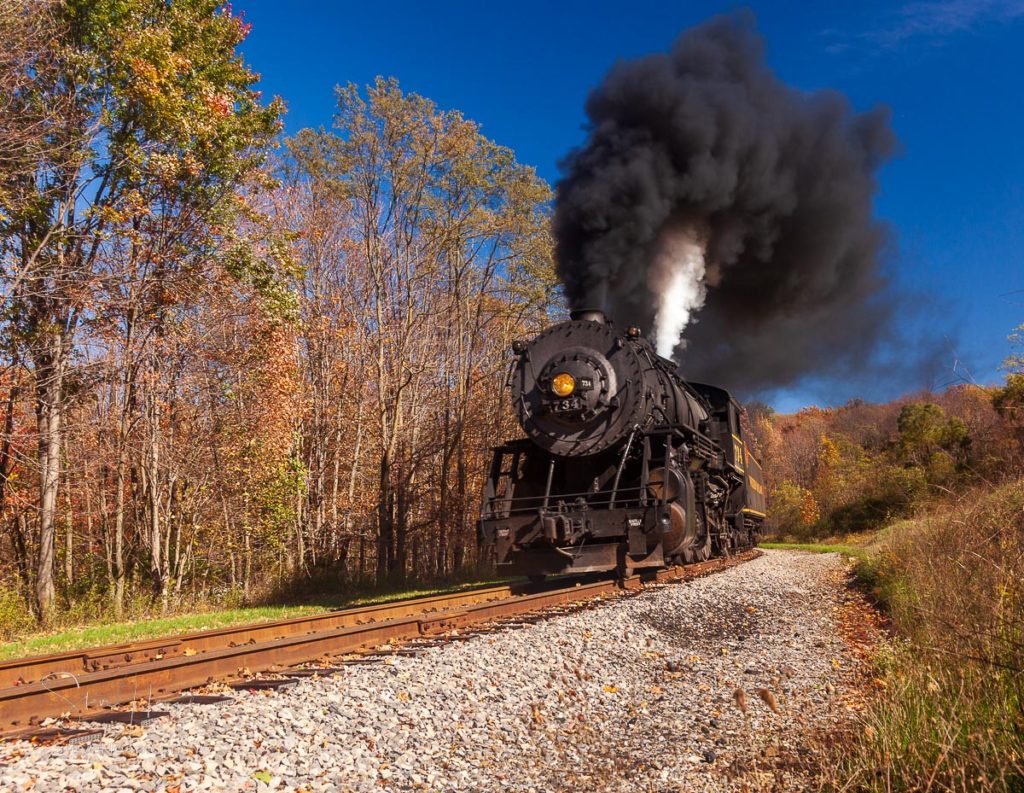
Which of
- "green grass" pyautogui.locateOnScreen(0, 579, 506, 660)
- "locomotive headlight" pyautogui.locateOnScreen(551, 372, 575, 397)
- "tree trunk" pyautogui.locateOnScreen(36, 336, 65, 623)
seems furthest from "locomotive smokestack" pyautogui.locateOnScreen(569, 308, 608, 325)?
"tree trunk" pyautogui.locateOnScreen(36, 336, 65, 623)

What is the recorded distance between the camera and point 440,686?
4586mm

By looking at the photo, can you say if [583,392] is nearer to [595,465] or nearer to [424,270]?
[595,465]

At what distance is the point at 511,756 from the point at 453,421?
17.4 m

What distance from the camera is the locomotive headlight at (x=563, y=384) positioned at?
10672 mm

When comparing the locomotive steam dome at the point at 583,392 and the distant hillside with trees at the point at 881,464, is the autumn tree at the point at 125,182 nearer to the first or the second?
the locomotive steam dome at the point at 583,392

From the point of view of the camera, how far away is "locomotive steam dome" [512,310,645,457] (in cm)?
1063

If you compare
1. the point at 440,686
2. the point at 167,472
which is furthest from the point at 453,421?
the point at 440,686

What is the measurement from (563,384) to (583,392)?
317 mm

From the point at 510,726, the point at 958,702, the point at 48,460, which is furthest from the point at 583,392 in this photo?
the point at 48,460

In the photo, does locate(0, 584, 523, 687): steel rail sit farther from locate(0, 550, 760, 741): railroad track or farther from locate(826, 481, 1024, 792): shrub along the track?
locate(826, 481, 1024, 792): shrub along the track

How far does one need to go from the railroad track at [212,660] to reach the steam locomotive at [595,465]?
4.28ft

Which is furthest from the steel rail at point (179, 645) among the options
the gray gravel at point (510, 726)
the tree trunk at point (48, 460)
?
the tree trunk at point (48, 460)

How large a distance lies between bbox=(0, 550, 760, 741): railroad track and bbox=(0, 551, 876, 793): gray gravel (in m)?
0.44

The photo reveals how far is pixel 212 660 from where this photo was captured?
15.9 feet
